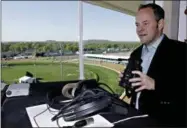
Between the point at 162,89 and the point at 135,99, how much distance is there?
0.64 ft

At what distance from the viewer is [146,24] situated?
1.17 m

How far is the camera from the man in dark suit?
1.00 metres

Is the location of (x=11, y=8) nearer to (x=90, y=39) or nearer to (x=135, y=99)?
(x=90, y=39)

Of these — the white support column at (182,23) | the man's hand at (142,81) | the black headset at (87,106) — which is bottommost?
the black headset at (87,106)

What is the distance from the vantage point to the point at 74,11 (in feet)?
9.84

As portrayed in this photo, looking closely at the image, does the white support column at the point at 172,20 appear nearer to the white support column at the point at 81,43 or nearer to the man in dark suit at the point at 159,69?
the white support column at the point at 81,43

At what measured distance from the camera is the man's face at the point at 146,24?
1162mm

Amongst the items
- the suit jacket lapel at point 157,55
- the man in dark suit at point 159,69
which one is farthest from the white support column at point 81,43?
the suit jacket lapel at point 157,55

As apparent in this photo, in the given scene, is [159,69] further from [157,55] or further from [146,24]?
[146,24]

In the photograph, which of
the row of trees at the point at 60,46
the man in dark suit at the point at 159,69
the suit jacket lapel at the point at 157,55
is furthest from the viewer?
the row of trees at the point at 60,46

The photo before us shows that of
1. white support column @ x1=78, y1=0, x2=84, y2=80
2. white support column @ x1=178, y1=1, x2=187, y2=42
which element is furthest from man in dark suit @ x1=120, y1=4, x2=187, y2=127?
white support column @ x1=78, y1=0, x2=84, y2=80

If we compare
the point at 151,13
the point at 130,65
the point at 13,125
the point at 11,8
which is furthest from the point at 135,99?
the point at 11,8

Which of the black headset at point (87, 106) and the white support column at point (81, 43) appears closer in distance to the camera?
the black headset at point (87, 106)

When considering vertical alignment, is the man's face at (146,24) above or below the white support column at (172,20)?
below
